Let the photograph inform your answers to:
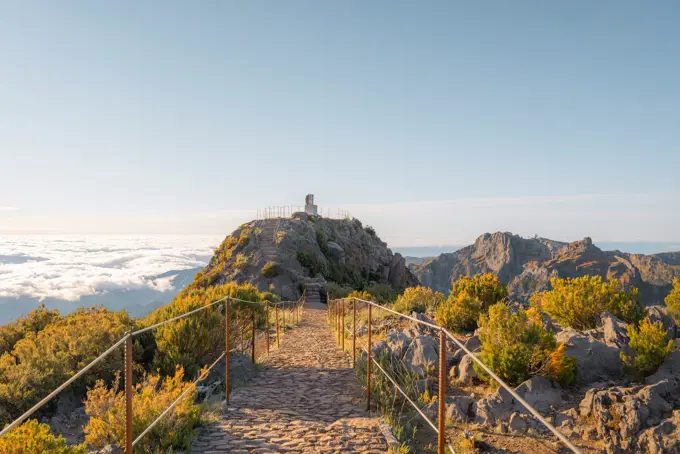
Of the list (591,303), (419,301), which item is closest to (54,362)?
(591,303)

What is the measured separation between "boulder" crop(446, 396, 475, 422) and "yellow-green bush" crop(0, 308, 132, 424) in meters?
6.30

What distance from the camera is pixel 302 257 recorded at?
138ft

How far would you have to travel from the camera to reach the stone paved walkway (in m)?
5.24

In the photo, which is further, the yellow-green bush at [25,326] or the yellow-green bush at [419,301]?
the yellow-green bush at [419,301]

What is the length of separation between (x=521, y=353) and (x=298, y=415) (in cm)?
346

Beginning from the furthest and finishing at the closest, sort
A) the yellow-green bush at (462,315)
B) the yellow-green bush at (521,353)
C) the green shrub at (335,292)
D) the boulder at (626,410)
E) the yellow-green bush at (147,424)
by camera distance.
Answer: the green shrub at (335,292) → the yellow-green bush at (462,315) → the yellow-green bush at (521,353) → the boulder at (626,410) → the yellow-green bush at (147,424)

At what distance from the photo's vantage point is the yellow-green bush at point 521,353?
22.2ft

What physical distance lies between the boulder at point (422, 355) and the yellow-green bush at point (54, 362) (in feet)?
18.4

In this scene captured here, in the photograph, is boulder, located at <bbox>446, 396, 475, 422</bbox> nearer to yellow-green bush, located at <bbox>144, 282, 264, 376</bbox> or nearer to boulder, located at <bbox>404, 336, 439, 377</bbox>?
boulder, located at <bbox>404, 336, 439, 377</bbox>

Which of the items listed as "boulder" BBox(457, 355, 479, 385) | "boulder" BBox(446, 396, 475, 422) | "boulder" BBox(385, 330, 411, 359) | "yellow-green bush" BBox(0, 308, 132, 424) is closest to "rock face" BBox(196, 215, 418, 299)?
"yellow-green bush" BBox(0, 308, 132, 424)

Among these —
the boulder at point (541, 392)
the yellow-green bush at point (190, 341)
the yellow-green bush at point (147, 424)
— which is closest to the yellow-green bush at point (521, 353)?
the boulder at point (541, 392)

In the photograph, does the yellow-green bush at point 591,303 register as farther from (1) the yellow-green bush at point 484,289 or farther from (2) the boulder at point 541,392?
(2) the boulder at point 541,392

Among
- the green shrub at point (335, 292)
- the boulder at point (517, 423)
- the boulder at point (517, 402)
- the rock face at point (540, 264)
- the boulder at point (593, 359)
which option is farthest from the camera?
the rock face at point (540, 264)

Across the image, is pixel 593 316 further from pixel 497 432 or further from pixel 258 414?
pixel 258 414
